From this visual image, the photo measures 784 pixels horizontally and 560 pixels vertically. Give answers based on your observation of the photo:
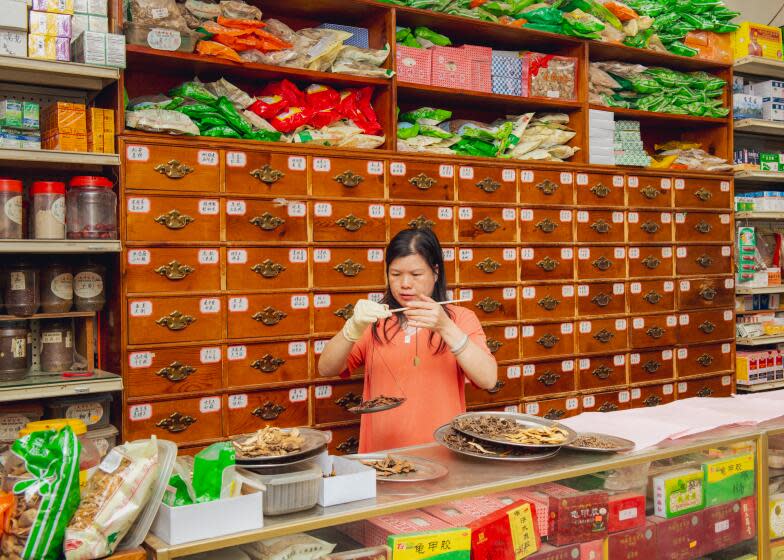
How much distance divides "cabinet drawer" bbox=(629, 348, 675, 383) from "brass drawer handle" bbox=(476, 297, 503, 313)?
1.07 metres

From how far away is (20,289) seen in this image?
2848mm

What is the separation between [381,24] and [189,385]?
2.05 meters

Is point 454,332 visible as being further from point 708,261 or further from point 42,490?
point 708,261

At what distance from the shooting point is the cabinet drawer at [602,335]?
163 inches

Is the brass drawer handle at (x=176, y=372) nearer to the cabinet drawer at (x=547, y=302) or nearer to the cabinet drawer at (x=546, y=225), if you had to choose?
the cabinet drawer at (x=547, y=302)

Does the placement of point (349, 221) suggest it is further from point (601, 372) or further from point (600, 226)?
point (601, 372)

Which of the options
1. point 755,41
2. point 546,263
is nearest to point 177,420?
point 546,263

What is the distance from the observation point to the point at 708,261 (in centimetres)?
470

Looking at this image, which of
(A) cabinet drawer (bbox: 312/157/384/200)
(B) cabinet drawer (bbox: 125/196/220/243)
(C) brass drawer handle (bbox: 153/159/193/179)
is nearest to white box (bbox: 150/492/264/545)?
(B) cabinet drawer (bbox: 125/196/220/243)

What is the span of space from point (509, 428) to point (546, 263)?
2.31 metres

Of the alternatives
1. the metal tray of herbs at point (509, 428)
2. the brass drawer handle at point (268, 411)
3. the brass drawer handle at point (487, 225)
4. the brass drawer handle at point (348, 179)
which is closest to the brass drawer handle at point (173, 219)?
the brass drawer handle at point (348, 179)

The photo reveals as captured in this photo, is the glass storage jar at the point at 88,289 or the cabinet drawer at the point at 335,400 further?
the cabinet drawer at the point at 335,400

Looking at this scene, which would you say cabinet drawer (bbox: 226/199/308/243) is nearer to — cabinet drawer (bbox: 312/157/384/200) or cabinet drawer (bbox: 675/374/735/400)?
cabinet drawer (bbox: 312/157/384/200)

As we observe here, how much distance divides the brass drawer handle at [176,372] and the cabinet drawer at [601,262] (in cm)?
229
